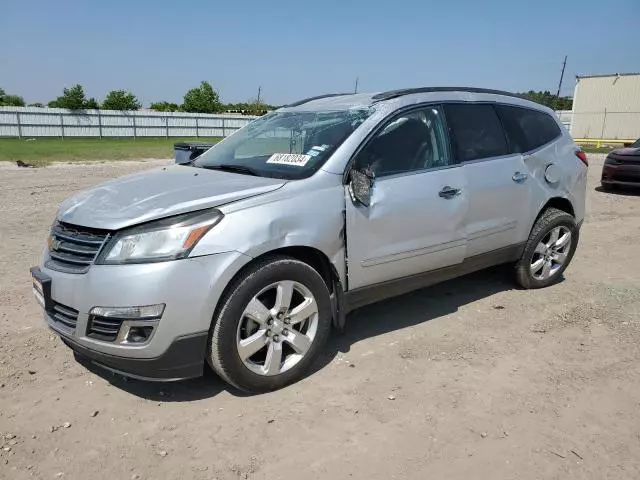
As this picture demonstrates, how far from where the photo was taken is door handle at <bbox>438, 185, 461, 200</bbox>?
12.9 feet

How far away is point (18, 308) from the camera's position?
175 inches

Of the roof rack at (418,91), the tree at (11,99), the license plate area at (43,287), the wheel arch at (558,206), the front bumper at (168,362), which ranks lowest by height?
the front bumper at (168,362)

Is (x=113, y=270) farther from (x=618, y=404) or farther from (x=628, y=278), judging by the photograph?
(x=628, y=278)

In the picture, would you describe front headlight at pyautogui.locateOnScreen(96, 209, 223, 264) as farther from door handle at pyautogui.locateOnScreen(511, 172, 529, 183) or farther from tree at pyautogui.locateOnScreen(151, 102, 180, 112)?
tree at pyautogui.locateOnScreen(151, 102, 180, 112)

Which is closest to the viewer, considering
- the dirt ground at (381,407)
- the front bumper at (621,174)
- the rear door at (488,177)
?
the dirt ground at (381,407)

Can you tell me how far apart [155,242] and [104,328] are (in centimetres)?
53

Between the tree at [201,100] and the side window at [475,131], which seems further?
the tree at [201,100]

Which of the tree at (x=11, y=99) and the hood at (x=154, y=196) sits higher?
the tree at (x=11, y=99)

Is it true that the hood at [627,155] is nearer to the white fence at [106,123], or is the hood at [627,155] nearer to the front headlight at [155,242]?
the front headlight at [155,242]

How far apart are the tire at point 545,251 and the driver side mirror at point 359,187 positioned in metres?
2.09

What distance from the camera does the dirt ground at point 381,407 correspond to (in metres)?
2.62

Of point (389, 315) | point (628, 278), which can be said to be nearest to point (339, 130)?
point (389, 315)

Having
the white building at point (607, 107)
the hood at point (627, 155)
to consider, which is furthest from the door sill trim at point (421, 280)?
the white building at point (607, 107)

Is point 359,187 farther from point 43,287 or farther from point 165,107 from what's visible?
point 165,107
